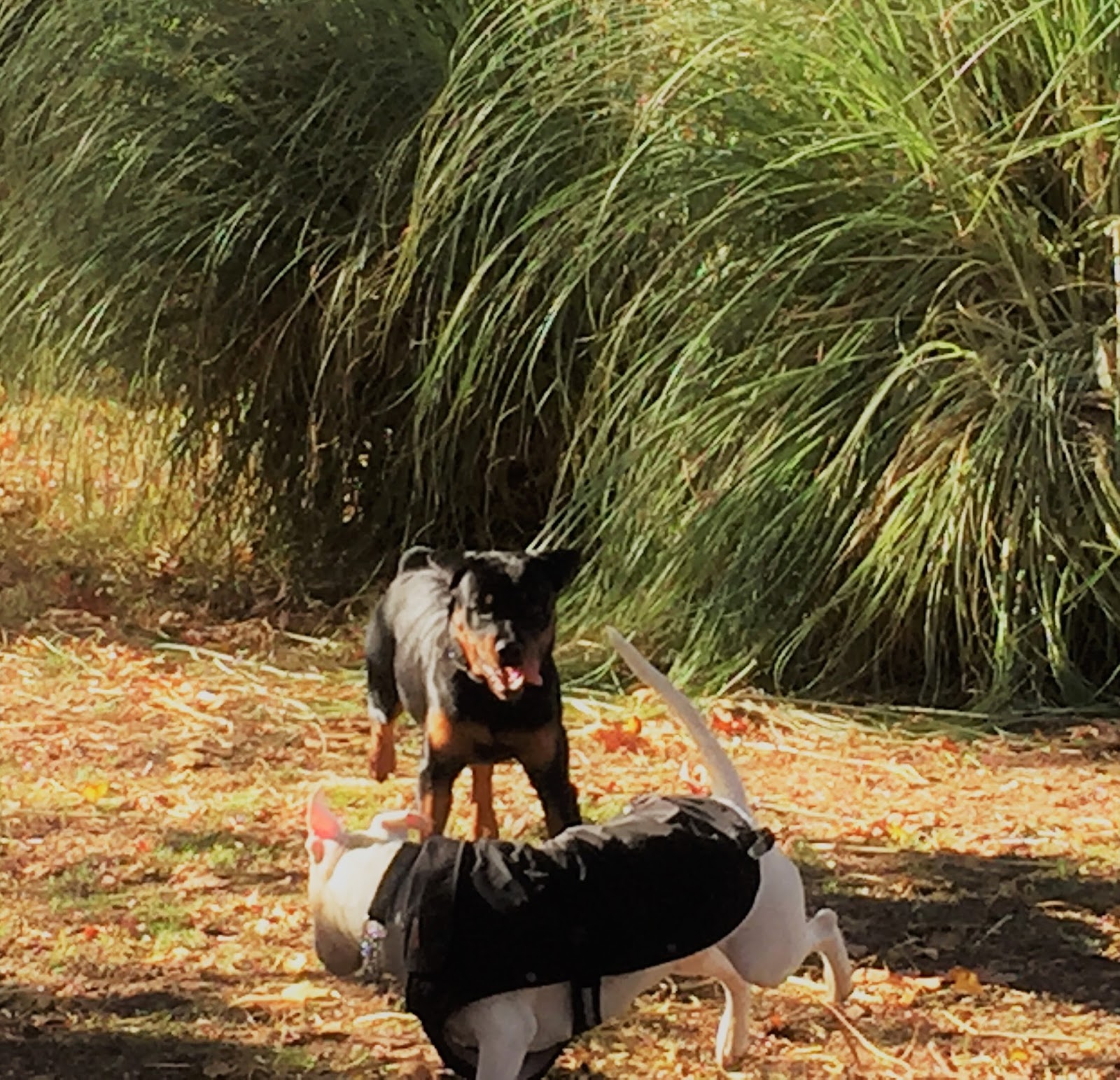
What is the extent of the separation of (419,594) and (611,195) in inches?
69.2

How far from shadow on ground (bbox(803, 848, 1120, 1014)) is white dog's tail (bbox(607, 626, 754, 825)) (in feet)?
2.09

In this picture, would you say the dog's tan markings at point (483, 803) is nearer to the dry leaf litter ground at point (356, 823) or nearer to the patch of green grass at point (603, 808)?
the dry leaf litter ground at point (356, 823)

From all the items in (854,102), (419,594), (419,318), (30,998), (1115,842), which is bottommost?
(30,998)

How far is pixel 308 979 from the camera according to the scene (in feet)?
11.0

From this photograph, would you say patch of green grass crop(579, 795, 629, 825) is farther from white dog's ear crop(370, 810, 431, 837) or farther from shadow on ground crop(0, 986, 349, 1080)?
white dog's ear crop(370, 810, 431, 837)

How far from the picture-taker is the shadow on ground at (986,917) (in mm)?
3439

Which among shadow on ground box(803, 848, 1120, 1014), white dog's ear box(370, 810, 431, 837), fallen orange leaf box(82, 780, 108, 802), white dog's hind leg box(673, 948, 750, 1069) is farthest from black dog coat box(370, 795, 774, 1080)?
fallen orange leaf box(82, 780, 108, 802)

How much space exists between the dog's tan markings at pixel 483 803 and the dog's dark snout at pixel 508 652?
559 millimetres

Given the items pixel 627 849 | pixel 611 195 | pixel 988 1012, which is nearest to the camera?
pixel 627 849

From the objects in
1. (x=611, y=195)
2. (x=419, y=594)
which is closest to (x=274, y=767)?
(x=419, y=594)

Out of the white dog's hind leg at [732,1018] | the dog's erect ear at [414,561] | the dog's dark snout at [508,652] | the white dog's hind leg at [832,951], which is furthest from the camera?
the dog's erect ear at [414,561]

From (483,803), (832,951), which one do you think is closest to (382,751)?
(483,803)

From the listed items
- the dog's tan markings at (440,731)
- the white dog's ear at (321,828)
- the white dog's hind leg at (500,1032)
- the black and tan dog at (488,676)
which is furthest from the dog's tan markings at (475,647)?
the white dog's hind leg at (500,1032)

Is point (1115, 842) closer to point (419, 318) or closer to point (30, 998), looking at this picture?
point (30, 998)
